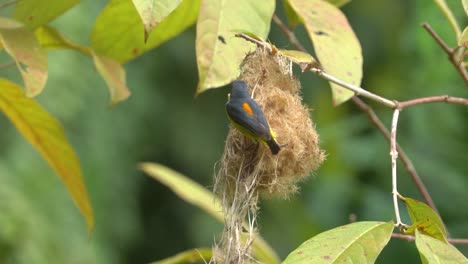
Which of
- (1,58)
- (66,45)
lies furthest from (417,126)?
(66,45)

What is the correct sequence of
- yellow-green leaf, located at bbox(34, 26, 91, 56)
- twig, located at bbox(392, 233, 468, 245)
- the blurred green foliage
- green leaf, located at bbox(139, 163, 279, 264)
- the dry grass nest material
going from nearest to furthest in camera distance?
twig, located at bbox(392, 233, 468, 245) < the dry grass nest material < yellow-green leaf, located at bbox(34, 26, 91, 56) < green leaf, located at bbox(139, 163, 279, 264) < the blurred green foliage

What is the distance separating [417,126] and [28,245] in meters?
1.62

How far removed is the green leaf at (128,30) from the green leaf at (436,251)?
2.22 feet

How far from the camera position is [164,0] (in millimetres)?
1133

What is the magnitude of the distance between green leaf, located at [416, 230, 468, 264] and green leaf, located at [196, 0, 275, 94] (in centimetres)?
37

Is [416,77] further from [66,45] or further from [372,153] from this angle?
[66,45]

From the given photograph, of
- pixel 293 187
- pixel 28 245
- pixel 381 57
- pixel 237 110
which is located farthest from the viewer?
pixel 381 57

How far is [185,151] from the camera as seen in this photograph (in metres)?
4.73

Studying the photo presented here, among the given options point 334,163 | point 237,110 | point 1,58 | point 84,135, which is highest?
point 237,110

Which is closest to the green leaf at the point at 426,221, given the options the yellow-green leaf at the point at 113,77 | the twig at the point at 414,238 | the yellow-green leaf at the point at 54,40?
the twig at the point at 414,238

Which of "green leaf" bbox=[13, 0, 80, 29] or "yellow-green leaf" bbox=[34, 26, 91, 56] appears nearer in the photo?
"green leaf" bbox=[13, 0, 80, 29]

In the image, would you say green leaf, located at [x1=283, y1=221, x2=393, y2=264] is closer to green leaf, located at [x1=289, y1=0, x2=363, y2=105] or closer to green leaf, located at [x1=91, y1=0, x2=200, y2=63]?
green leaf, located at [x1=289, y1=0, x2=363, y2=105]

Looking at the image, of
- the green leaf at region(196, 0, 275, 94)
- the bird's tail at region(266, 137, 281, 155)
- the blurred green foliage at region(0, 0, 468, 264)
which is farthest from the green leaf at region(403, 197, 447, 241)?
the blurred green foliage at region(0, 0, 468, 264)

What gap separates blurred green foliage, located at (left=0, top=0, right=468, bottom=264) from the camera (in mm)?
3283
